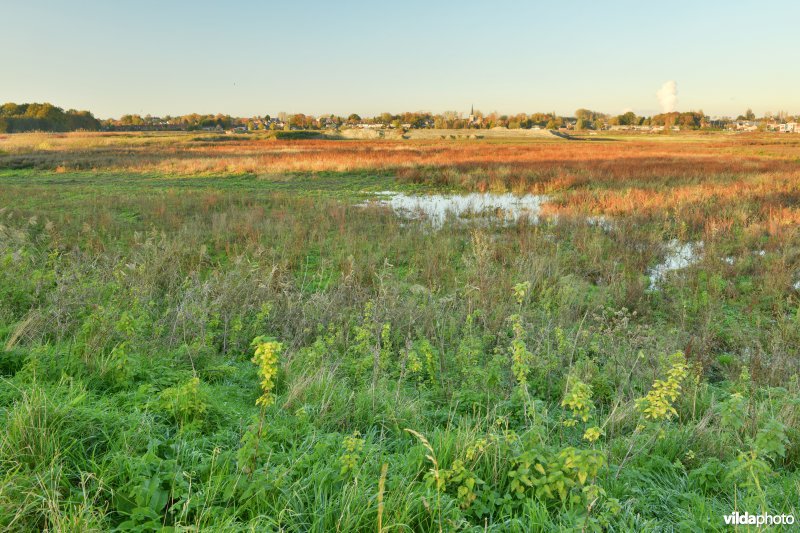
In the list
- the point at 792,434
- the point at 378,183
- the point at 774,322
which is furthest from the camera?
the point at 378,183

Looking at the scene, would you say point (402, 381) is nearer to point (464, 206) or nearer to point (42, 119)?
point (464, 206)

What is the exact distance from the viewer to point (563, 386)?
14.9ft

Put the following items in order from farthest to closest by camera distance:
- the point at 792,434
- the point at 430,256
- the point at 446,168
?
the point at 446,168
the point at 430,256
the point at 792,434

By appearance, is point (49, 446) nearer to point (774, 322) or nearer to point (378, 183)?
point (774, 322)

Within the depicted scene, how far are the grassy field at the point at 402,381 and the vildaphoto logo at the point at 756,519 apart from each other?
0.12 m

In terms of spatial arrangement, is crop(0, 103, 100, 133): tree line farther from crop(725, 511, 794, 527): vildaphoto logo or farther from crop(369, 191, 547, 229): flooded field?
crop(725, 511, 794, 527): vildaphoto logo

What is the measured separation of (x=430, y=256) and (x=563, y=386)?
18.0 feet

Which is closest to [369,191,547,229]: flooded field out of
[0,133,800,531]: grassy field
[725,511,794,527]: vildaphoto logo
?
[0,133,800,531]: grassy field

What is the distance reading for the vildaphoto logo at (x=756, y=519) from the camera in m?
2.38

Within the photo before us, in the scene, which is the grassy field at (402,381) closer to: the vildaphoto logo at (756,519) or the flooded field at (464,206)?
the vildaphoto logo at (756,519)

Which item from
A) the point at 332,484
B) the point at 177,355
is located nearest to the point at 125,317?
the point at 177,355

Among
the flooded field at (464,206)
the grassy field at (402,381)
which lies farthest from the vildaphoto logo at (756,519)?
the flooded field at (464,206)

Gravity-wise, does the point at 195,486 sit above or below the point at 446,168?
below

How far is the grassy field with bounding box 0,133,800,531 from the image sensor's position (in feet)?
8.35
